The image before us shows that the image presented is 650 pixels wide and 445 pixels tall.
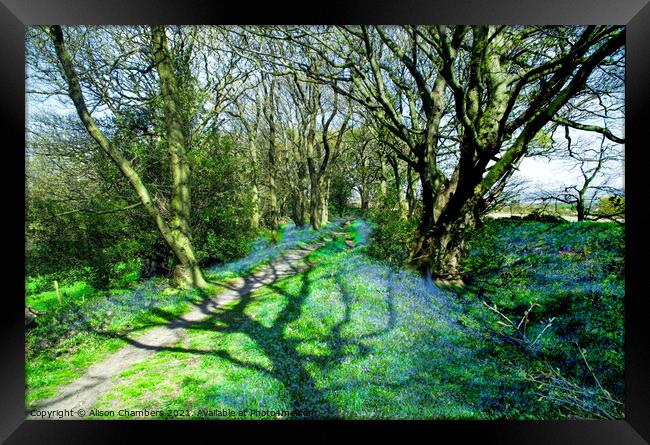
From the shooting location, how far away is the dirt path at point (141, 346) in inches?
136

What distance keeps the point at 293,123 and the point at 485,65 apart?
9.47 m

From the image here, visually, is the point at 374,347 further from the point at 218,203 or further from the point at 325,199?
the point at 325,199

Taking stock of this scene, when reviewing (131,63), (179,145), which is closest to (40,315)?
(179,145)

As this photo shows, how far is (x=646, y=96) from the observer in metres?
3.29

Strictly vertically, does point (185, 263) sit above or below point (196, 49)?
below

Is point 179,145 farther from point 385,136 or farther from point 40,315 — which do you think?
point 385,136

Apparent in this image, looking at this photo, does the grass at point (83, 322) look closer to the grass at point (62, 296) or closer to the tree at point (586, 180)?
the grass at point (62, 296)

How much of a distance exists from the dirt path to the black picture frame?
1.12 feet

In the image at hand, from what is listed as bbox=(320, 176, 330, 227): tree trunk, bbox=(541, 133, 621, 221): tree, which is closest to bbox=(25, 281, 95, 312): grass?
bbox=(320, 176, 330, 227): tree trunk

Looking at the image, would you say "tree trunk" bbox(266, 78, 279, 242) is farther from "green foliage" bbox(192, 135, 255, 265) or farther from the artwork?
the artwork

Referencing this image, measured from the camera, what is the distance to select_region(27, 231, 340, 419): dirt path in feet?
11.3
